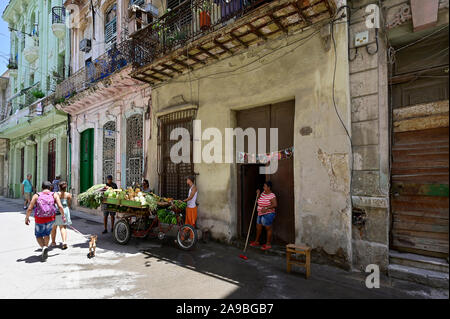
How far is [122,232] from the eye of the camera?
693 cm

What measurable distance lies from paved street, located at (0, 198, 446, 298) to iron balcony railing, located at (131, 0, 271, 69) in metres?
5.45

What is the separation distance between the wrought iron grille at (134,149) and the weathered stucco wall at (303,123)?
3.59 m

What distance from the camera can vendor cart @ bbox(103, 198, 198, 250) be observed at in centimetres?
629

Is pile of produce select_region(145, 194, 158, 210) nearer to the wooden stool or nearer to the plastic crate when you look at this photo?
the plastic crate

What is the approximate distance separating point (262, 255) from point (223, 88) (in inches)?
170

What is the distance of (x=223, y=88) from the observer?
7062 mm

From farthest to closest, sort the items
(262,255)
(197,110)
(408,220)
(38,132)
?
(38,132)
(197,110)
(262,255)
(408,220)

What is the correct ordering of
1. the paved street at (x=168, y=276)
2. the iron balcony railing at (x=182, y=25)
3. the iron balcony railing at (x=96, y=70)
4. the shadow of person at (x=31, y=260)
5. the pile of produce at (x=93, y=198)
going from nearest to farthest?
the paved street at (x=168, y=276)
the shadow of person at (x=31, y=260)
the iron balcony railing at (x=182, y=25)
the pile of produce at (x=93, y=198)
the iron balcony railing at (x=96, y=70)

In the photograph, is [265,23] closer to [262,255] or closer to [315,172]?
[315,172]

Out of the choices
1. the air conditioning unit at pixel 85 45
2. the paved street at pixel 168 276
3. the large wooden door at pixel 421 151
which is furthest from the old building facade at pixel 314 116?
the air conditioning unit at pixel 85 45

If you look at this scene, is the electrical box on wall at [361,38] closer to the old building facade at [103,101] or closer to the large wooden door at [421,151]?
the large wooden door at [421,151]

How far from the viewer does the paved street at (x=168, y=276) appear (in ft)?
13.1

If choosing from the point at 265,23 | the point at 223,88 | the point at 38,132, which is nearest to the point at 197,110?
the point at 223,88
